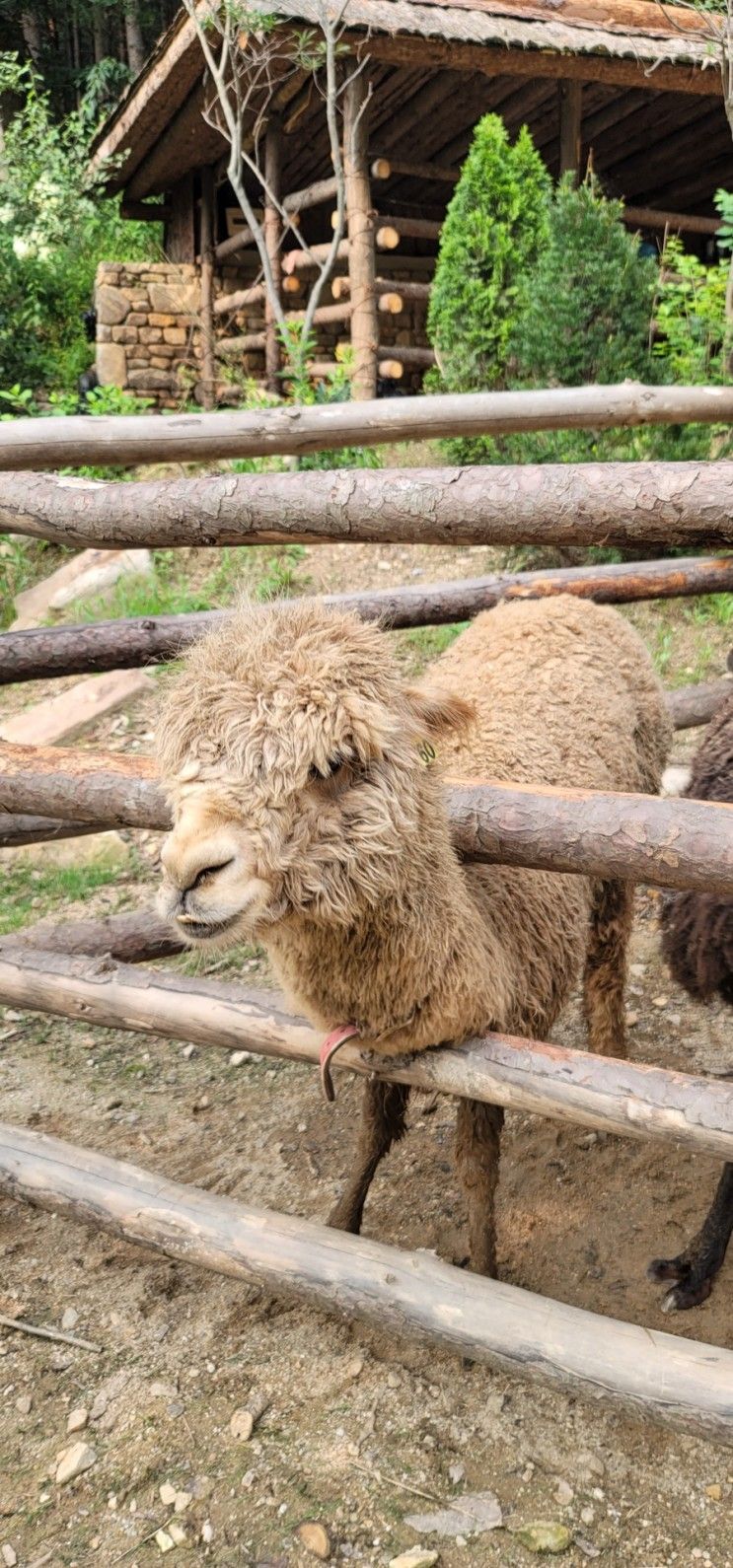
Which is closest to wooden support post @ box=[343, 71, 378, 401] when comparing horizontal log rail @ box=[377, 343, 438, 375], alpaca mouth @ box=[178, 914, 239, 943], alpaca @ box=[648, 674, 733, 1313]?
horizontal log rail @ box=[377, 343, 438, 375]

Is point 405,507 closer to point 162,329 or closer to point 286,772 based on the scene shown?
point 286,772

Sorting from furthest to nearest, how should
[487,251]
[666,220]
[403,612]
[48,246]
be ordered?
[48,246]
[666,220]
[487,251]
[403,612]

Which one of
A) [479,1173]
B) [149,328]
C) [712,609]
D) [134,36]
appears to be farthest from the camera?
[134,36]

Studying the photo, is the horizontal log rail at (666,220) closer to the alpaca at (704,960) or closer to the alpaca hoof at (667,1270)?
the alpaca at (704,960)

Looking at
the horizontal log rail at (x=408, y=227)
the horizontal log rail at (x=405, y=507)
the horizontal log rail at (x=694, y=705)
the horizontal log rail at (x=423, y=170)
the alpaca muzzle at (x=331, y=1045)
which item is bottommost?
the horizontal log rail at (x=694, y=705)

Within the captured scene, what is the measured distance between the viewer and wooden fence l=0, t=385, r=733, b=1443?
220 centimetres

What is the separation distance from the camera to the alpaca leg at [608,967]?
3650mm

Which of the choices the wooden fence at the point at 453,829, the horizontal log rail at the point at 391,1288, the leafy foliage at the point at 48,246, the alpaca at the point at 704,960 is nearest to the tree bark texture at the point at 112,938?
the wooden fence at the point at 453,829

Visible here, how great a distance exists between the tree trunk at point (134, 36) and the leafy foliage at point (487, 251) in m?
15.8

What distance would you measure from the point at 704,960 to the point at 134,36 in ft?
79.6

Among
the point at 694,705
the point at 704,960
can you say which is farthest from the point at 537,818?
the point at 694,705

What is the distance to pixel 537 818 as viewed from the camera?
7.81 feet

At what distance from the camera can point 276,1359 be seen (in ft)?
9.05

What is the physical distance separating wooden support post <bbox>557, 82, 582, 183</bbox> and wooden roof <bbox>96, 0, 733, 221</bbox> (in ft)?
0.62
